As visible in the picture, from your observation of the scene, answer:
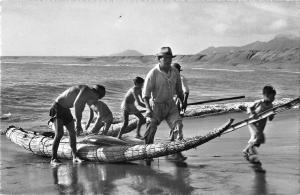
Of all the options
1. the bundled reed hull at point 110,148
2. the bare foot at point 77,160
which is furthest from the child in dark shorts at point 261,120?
the bare foot at point 77,160

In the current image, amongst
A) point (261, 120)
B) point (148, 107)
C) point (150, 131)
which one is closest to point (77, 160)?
point (150, 131)

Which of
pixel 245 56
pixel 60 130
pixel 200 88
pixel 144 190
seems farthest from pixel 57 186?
pixel 245 56

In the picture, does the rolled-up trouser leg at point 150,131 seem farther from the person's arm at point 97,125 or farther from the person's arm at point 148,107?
the person's arm at point 97,125

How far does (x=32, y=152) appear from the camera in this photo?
8391mm

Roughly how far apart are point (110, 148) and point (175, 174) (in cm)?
137

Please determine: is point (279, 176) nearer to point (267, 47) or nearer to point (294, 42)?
point (294, 42)

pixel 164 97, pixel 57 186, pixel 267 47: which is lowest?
pixel 57 186

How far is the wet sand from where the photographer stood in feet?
17.9

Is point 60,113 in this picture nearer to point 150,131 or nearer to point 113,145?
point 113,145

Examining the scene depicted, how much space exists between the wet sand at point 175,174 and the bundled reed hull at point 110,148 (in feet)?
0.45

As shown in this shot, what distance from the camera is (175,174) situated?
244 inches

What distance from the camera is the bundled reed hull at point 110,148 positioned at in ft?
20.8

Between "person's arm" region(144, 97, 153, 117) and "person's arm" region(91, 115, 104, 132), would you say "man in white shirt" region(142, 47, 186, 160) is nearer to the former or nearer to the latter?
"person's arm" region(144, 97, 153, 117)

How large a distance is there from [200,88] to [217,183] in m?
22.3
